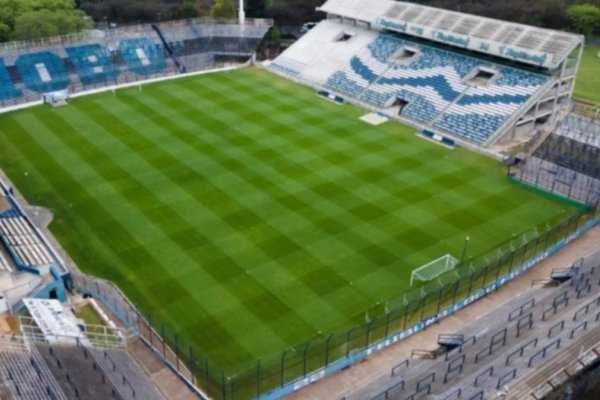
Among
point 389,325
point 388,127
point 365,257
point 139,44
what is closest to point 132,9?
point 139,44

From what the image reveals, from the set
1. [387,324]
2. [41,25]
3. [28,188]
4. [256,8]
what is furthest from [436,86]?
[41,25]

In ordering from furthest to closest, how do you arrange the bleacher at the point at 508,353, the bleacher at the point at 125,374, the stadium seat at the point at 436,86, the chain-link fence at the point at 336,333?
the stadium seat at the point at 436,86 → the chain-link fence at the point at 336,333 → the bleacher at the point at 125,374 → the bleacher at the point at 508,353

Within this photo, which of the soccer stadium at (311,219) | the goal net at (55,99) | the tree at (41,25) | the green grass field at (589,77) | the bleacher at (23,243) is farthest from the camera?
the tree at (41,25)

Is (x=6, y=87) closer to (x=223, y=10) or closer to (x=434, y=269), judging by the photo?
(x=223, y=10)

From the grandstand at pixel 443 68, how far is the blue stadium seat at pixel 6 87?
26987mm

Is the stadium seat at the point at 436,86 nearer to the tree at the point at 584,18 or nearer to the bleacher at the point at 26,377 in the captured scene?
the bleacher at the point at 26,377

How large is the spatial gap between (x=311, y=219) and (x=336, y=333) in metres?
10.5

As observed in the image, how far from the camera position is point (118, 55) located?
220 feet

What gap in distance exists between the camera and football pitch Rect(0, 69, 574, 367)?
29797 millimetres

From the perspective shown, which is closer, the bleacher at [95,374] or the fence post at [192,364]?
the bleacher at [95,374]

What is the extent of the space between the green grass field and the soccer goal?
1505 inches

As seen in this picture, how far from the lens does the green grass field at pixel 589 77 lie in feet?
206

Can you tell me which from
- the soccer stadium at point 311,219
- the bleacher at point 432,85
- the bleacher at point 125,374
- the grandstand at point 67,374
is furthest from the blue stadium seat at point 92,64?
the grandstand at point 67,374

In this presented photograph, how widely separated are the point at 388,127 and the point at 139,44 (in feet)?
112
